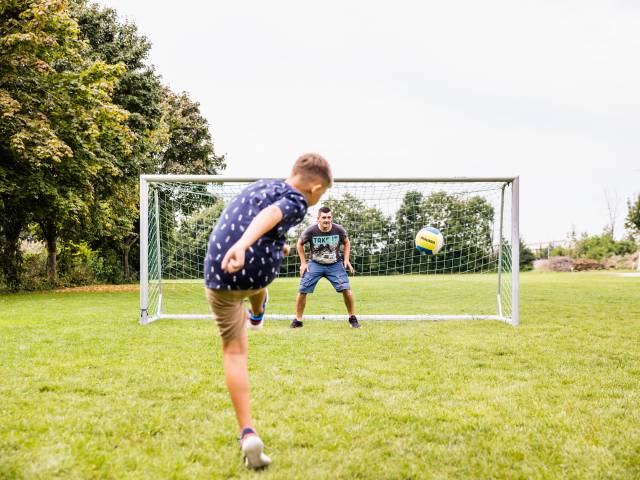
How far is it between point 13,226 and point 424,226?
17005 millimetres

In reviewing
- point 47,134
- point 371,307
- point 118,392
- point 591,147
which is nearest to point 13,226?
point 47,134

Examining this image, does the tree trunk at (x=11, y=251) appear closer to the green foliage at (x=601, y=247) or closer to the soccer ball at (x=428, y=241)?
the soccer ball at (x=428, y=241)

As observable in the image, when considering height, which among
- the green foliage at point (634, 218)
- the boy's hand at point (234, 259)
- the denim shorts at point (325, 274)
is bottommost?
the denim shorts at point (325, 274)

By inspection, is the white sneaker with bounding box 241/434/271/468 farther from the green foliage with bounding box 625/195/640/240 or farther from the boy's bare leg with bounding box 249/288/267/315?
the green foliage with bounding box 625/195/640/240

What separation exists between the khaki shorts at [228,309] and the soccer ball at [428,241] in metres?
7.44

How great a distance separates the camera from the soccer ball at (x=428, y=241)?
33.1ft

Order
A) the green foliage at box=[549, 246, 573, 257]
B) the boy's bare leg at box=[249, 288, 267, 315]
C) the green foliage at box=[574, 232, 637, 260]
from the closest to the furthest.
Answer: the boy's bare leg at box=[249, 288, 267, 315], the green foliage at box=[574, 232, 637, 260], the green foliage at box=[549, 246, 573, 257]

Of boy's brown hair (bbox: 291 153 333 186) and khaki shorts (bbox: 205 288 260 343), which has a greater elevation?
boy's brown hair (bbox: 291 153 333 186)

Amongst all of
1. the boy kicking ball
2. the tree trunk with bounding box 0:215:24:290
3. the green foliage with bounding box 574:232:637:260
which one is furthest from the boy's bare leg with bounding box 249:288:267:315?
the green foliage with bounding box 574:232:637:260

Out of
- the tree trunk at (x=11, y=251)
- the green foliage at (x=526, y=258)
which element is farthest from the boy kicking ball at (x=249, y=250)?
the green foliage at (x=526, y=258)

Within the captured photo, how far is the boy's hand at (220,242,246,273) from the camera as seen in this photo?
2594 mm

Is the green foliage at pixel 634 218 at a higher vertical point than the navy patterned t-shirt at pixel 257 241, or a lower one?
higher

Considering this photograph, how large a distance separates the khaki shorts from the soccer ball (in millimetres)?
7439

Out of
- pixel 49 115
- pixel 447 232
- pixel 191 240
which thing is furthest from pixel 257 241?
pixel 49 115
